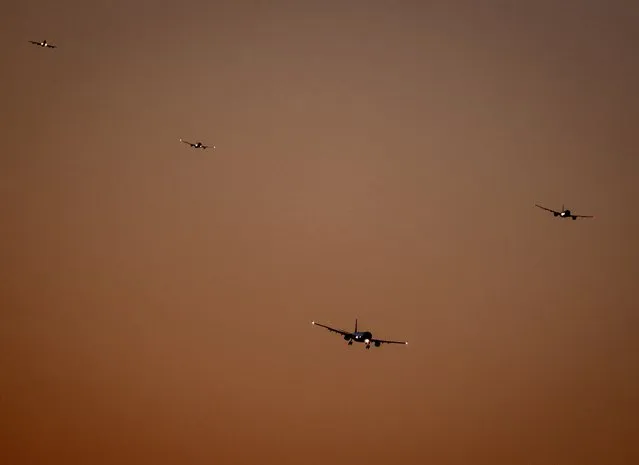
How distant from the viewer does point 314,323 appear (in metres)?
108

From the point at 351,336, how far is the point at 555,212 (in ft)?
126

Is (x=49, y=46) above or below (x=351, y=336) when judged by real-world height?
above

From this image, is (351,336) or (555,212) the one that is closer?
(351,336)

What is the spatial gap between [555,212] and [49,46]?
69.6m

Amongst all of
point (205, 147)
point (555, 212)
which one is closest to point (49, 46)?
point (205, 147)

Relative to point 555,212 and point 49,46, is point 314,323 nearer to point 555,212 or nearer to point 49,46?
point 555,212

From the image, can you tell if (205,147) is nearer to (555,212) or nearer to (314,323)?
(314,323)


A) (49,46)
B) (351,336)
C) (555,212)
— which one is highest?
(49,46)

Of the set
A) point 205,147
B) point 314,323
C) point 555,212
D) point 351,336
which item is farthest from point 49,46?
point 555,212

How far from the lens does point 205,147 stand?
369 feet

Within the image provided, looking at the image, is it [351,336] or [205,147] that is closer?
[351,336]

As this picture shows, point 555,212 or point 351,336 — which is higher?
point 555,212

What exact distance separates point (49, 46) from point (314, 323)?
5020cm

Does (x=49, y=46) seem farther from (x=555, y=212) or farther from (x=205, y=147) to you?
A: (x=555, y=212)
